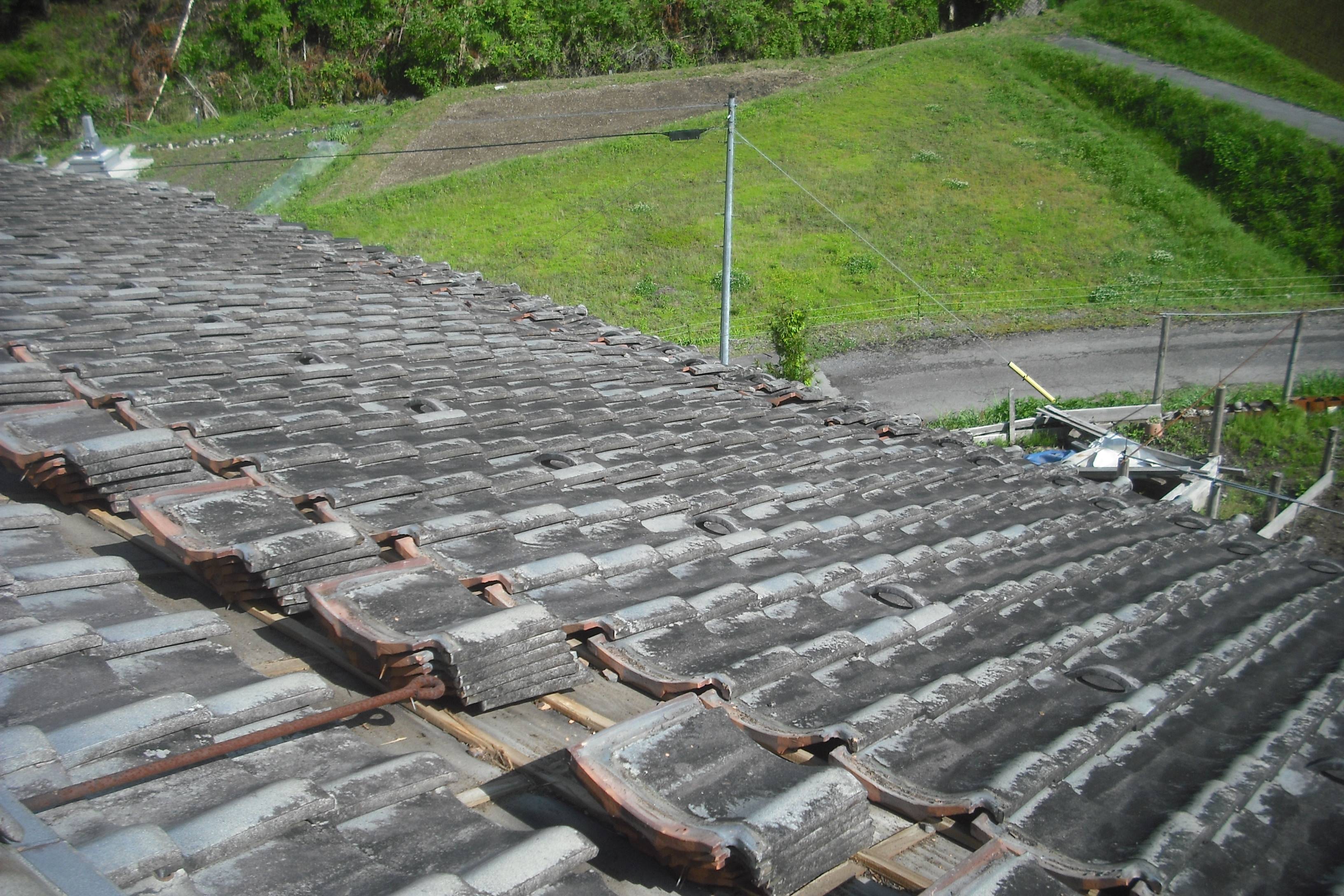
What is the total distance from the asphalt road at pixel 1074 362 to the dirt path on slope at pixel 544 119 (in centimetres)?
1479

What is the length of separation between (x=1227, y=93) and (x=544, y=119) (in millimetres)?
26344

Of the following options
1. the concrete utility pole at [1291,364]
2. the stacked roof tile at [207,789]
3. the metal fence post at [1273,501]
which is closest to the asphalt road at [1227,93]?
the concrete utility pole at [1291,364]

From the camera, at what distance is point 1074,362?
2259cm

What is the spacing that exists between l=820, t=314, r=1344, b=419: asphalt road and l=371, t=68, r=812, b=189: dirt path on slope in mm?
14790

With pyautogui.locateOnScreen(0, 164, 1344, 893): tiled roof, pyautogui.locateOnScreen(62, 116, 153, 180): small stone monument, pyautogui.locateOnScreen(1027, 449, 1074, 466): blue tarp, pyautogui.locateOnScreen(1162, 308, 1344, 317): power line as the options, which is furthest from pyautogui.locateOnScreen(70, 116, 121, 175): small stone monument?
pyautogui.locateOnScreen(1162, 308, 1344, 317): power line

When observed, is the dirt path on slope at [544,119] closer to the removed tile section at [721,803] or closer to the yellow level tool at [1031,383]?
the yellow level tool at [1031,383]

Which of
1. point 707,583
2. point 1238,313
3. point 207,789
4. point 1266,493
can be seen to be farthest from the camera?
point 1238,313

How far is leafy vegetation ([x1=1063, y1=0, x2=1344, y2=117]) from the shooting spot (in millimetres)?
32656

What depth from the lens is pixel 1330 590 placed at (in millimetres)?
5770

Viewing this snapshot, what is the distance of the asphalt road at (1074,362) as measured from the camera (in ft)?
68.8

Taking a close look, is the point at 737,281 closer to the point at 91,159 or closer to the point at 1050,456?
the point at 1050,456

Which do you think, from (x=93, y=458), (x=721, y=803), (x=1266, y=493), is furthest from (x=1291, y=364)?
(x=93, y=458)

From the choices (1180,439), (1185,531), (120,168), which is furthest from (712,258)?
(1185,531)

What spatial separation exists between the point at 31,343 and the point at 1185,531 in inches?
283
